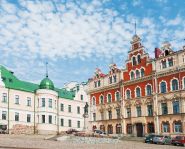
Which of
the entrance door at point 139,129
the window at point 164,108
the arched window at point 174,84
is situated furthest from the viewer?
the entrance door at point 139,129

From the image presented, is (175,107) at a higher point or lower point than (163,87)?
lower

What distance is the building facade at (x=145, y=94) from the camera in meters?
55.1

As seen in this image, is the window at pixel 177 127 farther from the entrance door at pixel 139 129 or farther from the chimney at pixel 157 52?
the chimney at pixel 157 52

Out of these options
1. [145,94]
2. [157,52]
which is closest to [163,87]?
[145,94]

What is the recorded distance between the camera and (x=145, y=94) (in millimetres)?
60062

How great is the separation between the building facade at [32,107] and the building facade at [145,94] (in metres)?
8.12

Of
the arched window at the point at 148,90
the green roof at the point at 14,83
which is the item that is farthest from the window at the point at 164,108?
the green roof at the point at 14,83

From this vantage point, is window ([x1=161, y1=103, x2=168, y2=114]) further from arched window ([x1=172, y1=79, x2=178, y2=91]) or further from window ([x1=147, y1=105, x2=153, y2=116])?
arched window ([x1=172, y1=79, x2=178, y2=91])

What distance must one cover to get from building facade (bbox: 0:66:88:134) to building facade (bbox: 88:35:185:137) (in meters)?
8.12

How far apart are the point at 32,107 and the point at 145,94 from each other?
23.1 meters

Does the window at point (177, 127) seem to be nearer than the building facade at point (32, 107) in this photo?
Yes

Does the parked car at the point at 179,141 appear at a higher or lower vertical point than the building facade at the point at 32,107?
lower

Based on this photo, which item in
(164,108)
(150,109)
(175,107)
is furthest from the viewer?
(150,109)

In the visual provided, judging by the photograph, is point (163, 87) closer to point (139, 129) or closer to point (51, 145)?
point (139, 129)
